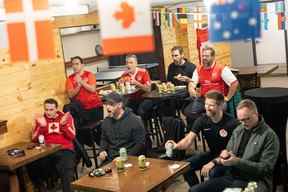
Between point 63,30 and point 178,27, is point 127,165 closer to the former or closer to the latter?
point 63,30

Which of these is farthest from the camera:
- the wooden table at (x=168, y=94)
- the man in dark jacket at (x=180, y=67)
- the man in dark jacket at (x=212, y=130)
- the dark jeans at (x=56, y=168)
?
the man in dark jacket at (x=180, y=67)

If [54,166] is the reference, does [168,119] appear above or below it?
above

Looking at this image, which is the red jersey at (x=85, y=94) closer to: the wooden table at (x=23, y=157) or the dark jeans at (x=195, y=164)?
the wooden table at (x=23, y=157)

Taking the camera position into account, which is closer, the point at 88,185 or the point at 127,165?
the point at 88,185

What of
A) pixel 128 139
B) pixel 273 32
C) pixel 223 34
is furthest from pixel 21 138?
pixel 273 32

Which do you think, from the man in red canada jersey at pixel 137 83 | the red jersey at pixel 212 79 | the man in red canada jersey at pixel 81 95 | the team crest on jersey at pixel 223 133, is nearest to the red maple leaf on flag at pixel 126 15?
the team crest on jersey at pixel 223 133

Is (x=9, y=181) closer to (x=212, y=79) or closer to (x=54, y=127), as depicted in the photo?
(x=54, y=127)

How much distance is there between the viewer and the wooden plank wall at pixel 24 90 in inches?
215

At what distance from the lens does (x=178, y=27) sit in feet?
32.8

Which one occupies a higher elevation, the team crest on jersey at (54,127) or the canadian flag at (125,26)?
the canadian flag at (125,26)

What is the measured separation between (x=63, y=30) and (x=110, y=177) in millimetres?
4816

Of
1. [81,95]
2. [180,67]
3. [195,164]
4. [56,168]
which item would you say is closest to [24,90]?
[81,95]

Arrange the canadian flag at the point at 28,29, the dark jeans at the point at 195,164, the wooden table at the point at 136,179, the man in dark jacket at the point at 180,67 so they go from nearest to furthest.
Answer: the canadian flag at the point at 28,29 < the wooden table at the point at 136,179 < the dark jeans at the point at 195,164 < the man in dark jacket at the point at 180,67

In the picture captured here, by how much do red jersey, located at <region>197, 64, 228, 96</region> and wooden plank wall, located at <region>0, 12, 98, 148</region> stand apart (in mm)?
1600
